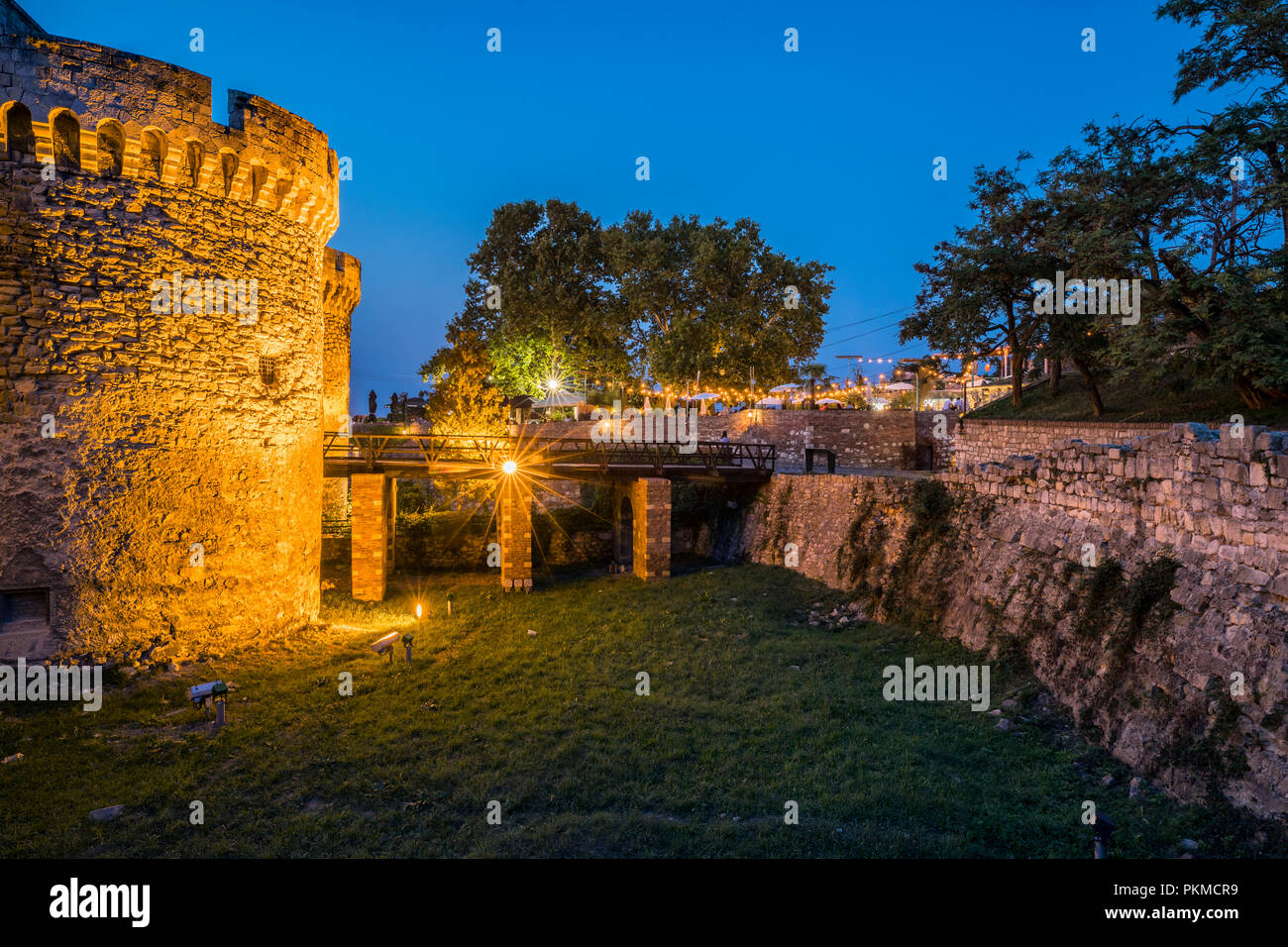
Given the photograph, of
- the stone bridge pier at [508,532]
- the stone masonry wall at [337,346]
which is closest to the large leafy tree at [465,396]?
the stone masonry wall at [337,346]

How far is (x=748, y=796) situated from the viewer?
20.3ft

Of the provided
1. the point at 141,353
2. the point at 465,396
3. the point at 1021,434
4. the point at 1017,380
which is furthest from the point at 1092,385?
the point at 141,353

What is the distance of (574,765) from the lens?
22.9 ft

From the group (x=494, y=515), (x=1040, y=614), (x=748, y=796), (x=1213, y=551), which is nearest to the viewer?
(x=748, y=796)

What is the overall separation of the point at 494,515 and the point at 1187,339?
20.3 metres

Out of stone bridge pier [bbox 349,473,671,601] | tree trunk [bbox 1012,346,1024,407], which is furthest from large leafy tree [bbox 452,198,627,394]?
tree trunk [bbox 1012,346,1024,407]

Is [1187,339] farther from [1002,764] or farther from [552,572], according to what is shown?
[552,572]

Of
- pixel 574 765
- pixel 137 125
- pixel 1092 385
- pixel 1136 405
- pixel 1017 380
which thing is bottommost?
pixel 574 765

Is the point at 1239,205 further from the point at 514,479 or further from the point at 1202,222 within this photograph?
the point at 514,479

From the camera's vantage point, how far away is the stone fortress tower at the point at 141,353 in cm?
830

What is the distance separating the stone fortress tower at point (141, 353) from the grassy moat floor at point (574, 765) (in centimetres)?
135

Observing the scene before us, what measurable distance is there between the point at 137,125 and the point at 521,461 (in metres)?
10.3

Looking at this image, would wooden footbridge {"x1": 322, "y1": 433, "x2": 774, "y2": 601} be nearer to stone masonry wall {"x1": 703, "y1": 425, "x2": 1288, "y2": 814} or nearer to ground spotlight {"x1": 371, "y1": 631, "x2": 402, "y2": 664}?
ground spotlight {"x1": 371, "y1": 631, "x2": 402, "y2": 664}
